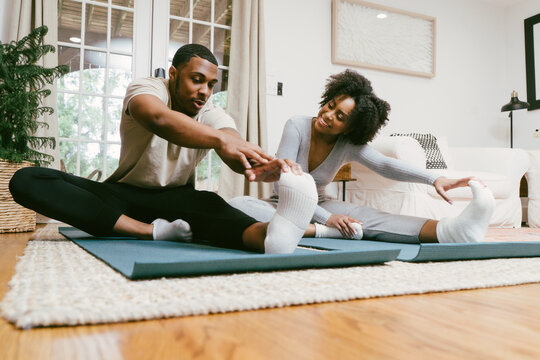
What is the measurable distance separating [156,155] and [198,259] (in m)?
0.77

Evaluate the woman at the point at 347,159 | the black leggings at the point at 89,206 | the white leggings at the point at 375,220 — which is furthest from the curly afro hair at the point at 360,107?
the black leggings at the point at 89,206

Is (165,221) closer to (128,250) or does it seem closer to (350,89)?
(128,250)

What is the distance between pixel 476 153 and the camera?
3.69m

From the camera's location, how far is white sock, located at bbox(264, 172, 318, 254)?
1.09m

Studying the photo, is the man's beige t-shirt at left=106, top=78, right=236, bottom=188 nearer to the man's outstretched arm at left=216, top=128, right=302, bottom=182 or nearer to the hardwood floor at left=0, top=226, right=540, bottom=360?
the man's outstretched arm at left=216, top=128, right=302, bottom=182

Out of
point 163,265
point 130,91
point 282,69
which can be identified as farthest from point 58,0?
point 163,265

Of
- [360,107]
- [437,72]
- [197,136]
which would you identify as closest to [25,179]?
[197,136]

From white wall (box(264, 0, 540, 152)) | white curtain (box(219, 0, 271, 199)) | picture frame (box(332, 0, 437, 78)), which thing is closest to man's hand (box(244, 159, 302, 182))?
white curtain (box(219, 0, 271, 199))

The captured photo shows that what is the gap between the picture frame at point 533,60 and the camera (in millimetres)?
4598

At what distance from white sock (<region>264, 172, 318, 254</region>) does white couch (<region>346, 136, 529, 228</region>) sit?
1.88m

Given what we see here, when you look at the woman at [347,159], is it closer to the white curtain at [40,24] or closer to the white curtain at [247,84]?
the white curtain at [247,84]

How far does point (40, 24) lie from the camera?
118 inches

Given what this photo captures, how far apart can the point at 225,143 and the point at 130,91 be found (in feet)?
1.49

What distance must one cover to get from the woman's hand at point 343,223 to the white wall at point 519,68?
3601 mm
